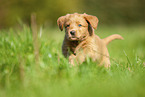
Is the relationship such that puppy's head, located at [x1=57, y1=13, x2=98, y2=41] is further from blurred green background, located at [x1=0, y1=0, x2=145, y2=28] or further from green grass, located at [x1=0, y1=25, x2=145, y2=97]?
blurred green background, located at [x1=0, y1=0, x2=145, y2=28]

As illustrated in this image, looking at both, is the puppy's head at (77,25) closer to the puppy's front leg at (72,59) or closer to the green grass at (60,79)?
the puppy's front leg at (72,59)

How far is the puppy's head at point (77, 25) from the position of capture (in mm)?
3498

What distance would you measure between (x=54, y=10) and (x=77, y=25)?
13353 millimetres

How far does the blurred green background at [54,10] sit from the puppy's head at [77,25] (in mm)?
4617

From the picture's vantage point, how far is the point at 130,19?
25656 mm

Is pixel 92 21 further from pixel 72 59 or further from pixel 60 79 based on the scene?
pixel 60 79

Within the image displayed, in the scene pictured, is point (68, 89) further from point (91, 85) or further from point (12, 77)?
point (12, 77)

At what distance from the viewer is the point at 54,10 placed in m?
16.7

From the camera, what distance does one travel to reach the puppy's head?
3.50 m

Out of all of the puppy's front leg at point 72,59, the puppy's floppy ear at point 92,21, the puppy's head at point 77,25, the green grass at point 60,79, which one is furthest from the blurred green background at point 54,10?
the green grass at point 60,79

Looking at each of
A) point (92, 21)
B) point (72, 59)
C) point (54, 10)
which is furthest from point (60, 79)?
point (54, 10)

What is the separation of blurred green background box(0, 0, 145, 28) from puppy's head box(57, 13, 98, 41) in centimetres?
462

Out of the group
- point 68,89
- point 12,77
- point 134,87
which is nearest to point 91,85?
point 68,89

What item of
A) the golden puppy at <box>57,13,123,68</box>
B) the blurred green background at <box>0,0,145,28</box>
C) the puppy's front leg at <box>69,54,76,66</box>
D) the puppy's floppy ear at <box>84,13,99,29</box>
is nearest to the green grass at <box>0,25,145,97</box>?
the puppy's front leg at <box>69,54,76,66</box>
